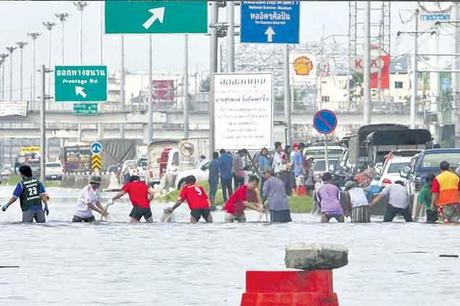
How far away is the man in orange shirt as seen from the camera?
36.1 meters

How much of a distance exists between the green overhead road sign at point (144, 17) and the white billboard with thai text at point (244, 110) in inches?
73.0

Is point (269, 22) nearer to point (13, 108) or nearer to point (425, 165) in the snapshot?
point (425, 165)

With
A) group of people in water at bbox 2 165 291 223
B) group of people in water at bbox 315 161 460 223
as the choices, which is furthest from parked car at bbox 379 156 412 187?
group of people in water at bbox 2 165 291 223

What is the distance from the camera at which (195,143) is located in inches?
3494

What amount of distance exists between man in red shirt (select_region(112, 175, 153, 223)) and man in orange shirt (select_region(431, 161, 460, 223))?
226 inches

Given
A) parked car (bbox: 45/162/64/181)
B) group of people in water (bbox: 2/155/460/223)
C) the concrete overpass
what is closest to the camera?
group of people in water (bbox: 2/155/460/223)

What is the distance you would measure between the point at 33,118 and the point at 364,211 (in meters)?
95.8

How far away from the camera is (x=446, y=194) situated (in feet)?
119

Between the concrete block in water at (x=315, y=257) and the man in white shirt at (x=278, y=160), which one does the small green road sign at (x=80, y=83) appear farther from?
the concrete block in water at (x=315, y=257)

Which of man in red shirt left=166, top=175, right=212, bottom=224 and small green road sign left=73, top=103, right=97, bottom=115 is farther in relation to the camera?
small green road sign left=73, top=103, right=97, bottom=115

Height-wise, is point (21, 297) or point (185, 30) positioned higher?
point (185, 30)

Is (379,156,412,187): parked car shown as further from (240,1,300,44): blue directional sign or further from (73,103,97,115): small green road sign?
(73,103,97,115): small green road sign

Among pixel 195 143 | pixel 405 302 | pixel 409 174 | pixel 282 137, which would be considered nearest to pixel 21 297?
pixel 405 302

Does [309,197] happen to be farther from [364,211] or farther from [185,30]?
[364,211]
